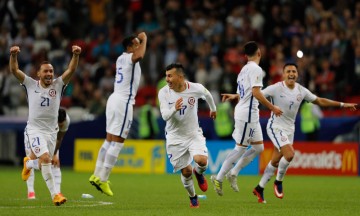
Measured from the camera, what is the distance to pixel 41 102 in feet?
46.7

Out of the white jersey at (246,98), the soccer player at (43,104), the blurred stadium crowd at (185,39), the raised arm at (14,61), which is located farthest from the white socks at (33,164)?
the blurred stadium crowd at (185,39)

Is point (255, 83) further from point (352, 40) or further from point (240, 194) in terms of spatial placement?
point (352, 40)

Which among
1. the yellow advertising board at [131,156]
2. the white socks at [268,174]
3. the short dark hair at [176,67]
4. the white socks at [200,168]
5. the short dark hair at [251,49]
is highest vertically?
the short dark hair at [251,49]

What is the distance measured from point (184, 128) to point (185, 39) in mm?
14729

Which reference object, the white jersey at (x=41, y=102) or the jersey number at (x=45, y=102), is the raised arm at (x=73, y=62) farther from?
the jersey number at (x=45, y=102)

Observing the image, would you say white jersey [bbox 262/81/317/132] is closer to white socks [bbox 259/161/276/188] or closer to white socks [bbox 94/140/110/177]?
white socks [bbox 259/161/276/188]

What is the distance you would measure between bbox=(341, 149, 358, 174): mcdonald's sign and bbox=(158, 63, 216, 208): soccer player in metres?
9.62

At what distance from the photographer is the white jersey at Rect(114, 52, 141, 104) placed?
16703mm

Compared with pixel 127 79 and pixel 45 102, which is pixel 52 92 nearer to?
pixel 45 102

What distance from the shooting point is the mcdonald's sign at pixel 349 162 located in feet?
76.5

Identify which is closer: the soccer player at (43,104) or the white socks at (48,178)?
the white socks at (48,178)

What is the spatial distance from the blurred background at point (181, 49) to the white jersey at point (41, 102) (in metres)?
10.8

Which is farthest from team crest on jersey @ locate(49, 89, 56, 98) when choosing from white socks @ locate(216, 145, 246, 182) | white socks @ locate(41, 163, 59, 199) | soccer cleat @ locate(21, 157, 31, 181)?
white socks @ locate(216, 145, 246, 182)

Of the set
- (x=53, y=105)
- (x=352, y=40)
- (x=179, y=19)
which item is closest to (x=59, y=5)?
(x=179, y=19)
